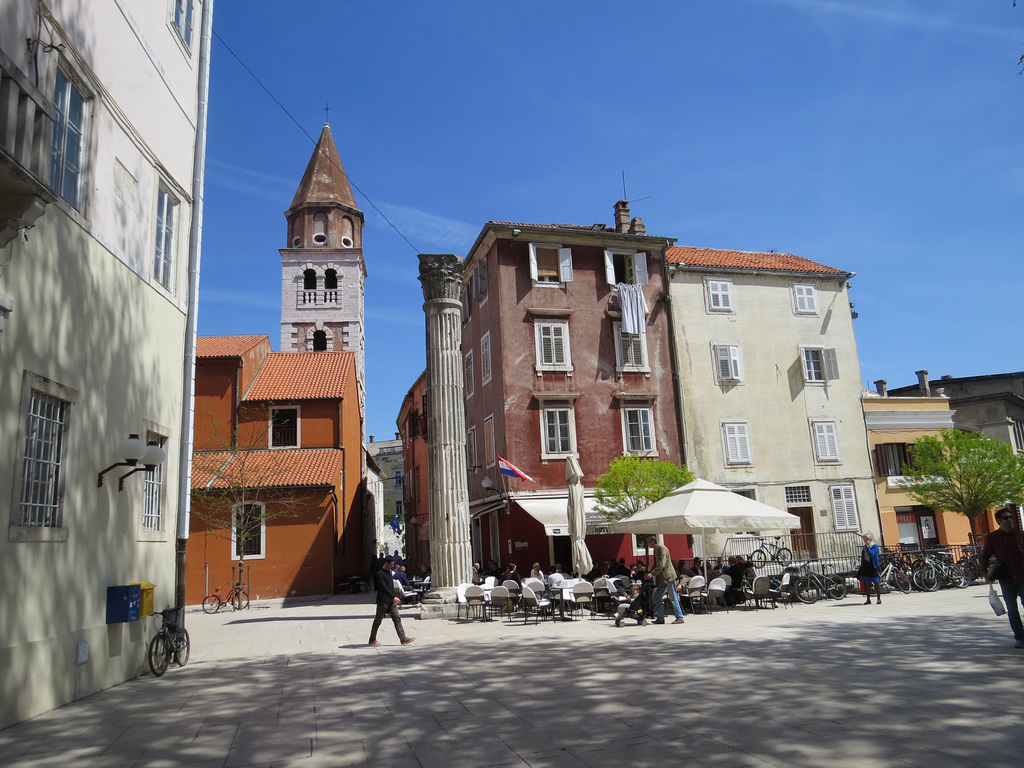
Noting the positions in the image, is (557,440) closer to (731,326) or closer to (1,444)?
(731,326)

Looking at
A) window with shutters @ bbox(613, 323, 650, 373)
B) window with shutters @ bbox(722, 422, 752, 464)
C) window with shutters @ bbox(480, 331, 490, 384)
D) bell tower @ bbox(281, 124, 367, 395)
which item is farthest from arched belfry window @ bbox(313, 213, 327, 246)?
window with shutters @ bbox(722, 422, 752, 464)

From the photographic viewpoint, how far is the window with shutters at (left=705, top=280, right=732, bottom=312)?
2945 centimetres

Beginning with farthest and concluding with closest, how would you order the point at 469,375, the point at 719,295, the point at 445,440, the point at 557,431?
the point at 469,375 < the point at 719,295 < the point at 557,431 < the point at 445,440

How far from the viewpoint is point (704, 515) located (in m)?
15.5

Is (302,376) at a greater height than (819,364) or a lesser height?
greater

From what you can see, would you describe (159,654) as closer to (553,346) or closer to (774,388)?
(553,346)

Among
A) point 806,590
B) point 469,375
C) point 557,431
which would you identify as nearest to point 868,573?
point 806,590

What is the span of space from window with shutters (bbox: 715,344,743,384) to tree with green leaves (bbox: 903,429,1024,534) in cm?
763

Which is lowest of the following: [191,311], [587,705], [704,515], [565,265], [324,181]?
[587,705]

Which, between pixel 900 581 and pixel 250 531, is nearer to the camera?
pixel 900 581

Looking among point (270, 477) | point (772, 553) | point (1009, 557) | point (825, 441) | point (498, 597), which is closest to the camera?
point (1009, 557)

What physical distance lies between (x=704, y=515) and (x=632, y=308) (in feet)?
44.8

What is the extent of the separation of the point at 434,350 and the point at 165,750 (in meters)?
13.8

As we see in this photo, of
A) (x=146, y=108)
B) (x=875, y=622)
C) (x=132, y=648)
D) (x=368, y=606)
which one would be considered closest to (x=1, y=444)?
(x=132, y=648)
